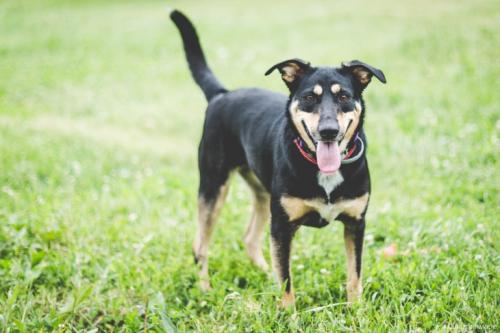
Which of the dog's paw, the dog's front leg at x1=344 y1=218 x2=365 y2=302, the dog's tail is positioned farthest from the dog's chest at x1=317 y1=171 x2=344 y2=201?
the dog's tail

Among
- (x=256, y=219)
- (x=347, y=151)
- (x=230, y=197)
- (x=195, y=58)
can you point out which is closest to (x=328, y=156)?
(x=347, y=151)

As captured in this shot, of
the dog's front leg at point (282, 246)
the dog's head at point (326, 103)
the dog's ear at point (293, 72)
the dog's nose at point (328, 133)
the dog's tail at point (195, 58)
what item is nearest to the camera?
the dog's nose at point (328, 133)

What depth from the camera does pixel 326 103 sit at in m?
3.46

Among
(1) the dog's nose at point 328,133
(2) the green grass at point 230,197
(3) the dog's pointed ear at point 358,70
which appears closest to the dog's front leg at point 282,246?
(2) the green grass at point 230,197

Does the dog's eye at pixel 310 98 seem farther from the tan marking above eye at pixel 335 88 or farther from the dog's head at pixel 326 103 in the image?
the tan marking above eye at pixel 335 88

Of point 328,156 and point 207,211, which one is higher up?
point 328,156

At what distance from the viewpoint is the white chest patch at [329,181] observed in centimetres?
352

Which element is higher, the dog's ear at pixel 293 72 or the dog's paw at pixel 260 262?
the dog's ear at pixel 293 72

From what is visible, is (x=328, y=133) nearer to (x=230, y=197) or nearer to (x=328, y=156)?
(x=328, y=156)

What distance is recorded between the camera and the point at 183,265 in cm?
460

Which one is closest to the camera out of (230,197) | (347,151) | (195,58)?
(347,151)

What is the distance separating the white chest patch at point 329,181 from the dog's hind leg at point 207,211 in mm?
1246

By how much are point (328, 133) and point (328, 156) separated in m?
0.20

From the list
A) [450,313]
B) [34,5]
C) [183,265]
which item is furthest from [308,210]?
[34,5]
